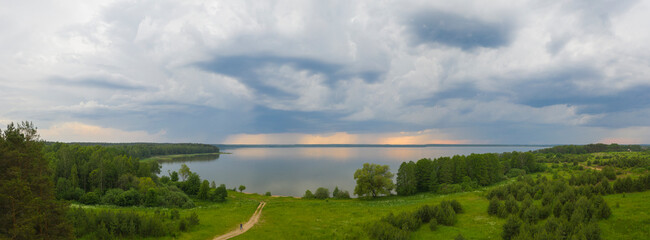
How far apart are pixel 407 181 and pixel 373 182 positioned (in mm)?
Result: 10244

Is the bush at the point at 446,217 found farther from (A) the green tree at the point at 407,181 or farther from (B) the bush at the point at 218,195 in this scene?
(B) the bush at the point at 218,195

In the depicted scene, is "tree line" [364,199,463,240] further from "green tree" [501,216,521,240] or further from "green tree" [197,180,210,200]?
"green tree" [197,180,210,200]

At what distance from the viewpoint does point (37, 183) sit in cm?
1703

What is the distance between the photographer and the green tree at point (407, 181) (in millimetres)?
59719

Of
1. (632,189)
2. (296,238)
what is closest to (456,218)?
(296,238)

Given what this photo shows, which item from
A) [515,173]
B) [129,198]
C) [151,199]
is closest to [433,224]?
[151,199]

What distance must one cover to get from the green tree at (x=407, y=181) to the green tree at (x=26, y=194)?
55721 millimetres

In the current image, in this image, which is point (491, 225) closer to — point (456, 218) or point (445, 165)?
point (456, 218)

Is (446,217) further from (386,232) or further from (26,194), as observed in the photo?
(26,194)

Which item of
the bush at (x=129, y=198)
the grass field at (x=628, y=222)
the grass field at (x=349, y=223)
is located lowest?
the bush at (x=129, y=198)

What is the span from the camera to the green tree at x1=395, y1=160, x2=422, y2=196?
5972cm

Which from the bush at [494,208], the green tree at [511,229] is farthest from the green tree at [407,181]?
the green tree at [511,229]

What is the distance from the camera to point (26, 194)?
53.2 ft

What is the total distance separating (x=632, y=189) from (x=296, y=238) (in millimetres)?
35129
